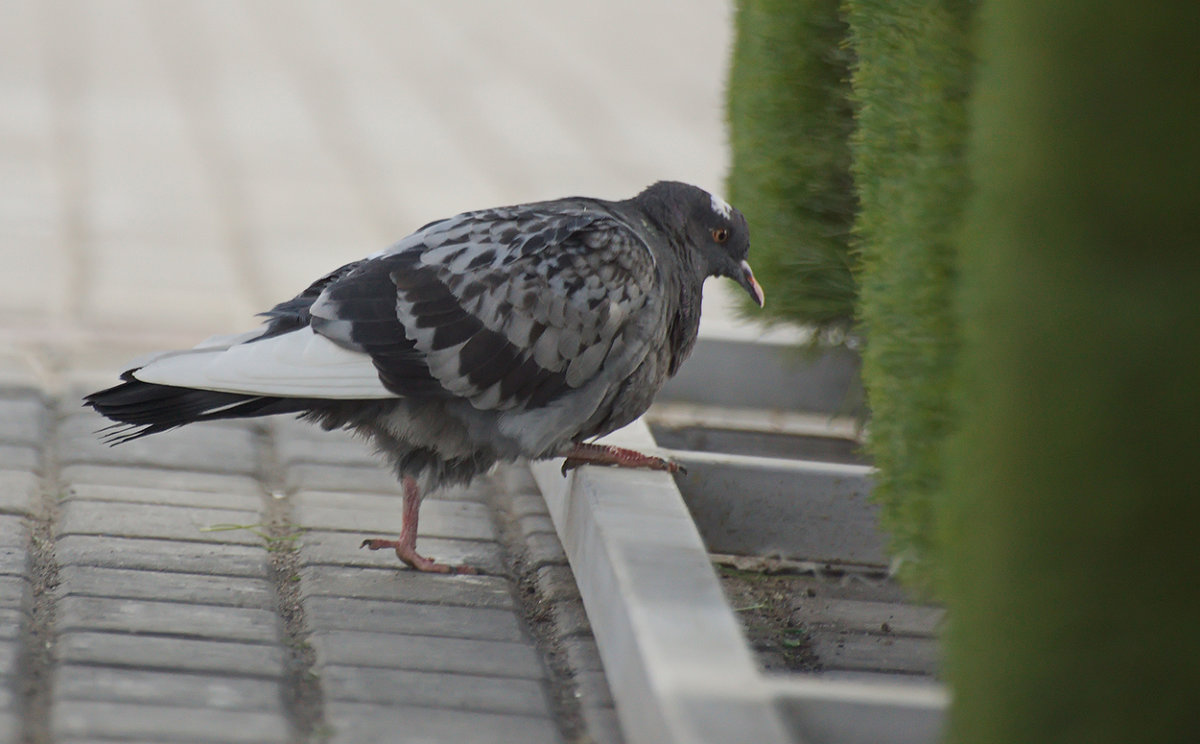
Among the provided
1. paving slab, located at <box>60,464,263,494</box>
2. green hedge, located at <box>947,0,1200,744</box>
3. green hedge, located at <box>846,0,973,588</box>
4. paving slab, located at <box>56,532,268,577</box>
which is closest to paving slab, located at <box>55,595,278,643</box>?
paving slab, located at <box>56,532,268,577</box>

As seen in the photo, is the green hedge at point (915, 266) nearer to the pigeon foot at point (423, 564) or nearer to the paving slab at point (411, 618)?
the paving slab at point (411, 618)

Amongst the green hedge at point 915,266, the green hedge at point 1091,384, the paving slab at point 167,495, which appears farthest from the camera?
the paving slab at point 167,495

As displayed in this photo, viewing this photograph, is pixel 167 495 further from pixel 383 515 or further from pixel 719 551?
pixel 719 551

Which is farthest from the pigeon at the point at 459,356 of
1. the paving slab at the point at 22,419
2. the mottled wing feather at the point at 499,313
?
the paving slab at the point at 22,419

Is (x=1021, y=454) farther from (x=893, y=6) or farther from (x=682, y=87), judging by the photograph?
(x=682, y=87)

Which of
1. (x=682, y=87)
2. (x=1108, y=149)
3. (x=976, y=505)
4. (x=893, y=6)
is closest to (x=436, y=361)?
(x=893, y=6)

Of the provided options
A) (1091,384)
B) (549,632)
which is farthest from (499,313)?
(1091,384)

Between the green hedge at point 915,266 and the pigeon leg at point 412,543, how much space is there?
1157mm

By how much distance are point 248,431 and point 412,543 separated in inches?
46.6

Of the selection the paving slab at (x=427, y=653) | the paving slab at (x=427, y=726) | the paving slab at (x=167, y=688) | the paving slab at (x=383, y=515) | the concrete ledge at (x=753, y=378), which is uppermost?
the paving slab at (x=167, y=688)

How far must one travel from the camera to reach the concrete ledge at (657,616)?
222 cm

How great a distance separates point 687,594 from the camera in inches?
106

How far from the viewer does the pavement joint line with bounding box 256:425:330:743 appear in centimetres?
262

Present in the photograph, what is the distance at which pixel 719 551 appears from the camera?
3.76 m
